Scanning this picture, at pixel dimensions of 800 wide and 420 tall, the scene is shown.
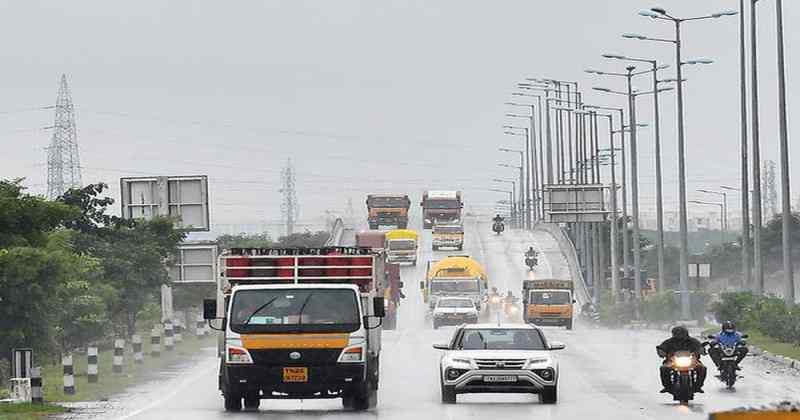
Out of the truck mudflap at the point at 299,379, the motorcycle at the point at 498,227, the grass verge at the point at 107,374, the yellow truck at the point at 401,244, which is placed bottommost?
the grass verge at the point at 107,374

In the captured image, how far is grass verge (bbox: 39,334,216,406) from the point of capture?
34.8 metres

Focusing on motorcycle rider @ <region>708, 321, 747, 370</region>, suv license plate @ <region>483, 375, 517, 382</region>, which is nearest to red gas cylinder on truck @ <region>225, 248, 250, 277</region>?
suv license plate @ <region>483, 375, 517, 382</region>

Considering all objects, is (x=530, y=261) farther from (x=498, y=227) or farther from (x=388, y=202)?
(x=498, y=227)

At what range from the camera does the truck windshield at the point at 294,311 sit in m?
27.6

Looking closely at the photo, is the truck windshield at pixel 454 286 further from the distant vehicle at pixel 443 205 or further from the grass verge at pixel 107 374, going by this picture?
the distant vehicle at pixel 443 205

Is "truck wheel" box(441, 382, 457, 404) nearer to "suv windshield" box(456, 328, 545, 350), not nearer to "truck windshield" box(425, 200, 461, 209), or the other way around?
"suv windshield" box(456, 328, 545, 350)

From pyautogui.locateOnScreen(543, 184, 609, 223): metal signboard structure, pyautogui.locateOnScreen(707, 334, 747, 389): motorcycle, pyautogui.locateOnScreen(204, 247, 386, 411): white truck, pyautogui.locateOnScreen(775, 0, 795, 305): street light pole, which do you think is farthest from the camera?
pyautogui.locateOnScreen(543, 184, 609, 223): metal signboard structure

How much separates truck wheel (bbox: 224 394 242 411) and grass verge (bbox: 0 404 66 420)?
2.54m

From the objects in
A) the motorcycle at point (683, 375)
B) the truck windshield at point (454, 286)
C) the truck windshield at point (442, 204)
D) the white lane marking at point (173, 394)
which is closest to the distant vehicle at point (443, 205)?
the truck windshield at point (442, 204)

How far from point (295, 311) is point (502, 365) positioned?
3323 millimetres

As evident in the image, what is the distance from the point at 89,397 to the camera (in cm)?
3378

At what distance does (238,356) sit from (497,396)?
6.07m

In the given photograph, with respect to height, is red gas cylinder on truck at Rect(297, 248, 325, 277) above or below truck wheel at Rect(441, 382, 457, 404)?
above

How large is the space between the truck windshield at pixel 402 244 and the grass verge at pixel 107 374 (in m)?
58.3
